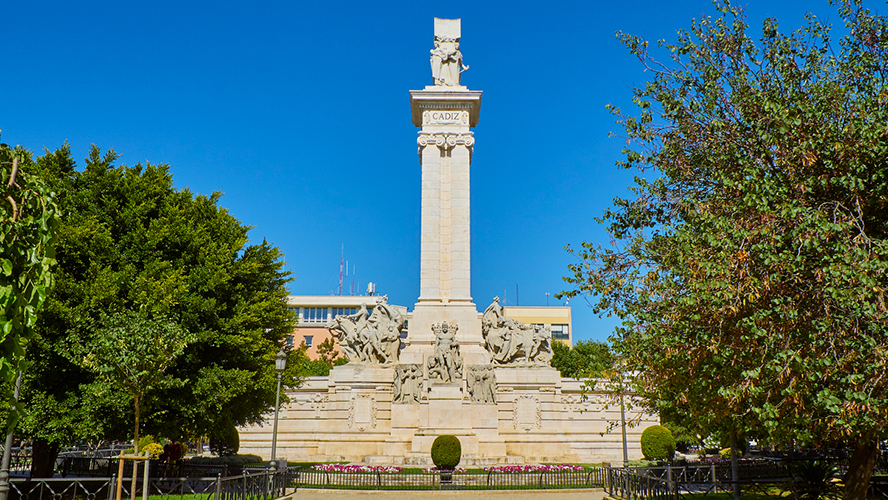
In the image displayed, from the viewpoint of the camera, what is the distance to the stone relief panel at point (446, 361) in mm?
30047

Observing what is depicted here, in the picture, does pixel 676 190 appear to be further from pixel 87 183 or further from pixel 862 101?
pixel 87 183

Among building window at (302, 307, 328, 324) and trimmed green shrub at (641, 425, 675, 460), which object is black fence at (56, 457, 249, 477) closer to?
trimmed green shrub at (641, 425, 675, 460)

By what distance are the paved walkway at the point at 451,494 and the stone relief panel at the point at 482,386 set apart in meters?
9.50

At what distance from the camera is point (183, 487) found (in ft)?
55.5

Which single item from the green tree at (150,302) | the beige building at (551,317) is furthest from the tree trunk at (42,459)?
the beige building at (551,317)

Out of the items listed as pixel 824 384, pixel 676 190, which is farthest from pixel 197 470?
pixel 824 384

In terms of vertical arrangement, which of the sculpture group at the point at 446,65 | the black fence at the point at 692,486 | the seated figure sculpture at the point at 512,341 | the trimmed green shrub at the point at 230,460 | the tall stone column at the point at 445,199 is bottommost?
the trimmed green shrub at the point at 230,460

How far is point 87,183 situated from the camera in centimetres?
2109

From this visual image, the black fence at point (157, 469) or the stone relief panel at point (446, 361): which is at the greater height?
the stone relief panel at point (446, 361)

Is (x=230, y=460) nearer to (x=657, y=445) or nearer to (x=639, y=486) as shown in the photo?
(x=657, y=445)

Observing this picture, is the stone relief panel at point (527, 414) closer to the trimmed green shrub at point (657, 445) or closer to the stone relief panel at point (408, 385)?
the trimmed green shrub at point (657, 445)

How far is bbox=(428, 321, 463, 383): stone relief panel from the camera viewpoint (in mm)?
30047

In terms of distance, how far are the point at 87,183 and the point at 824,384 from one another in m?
20.5

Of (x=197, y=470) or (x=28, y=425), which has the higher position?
(x=28, y=425)
